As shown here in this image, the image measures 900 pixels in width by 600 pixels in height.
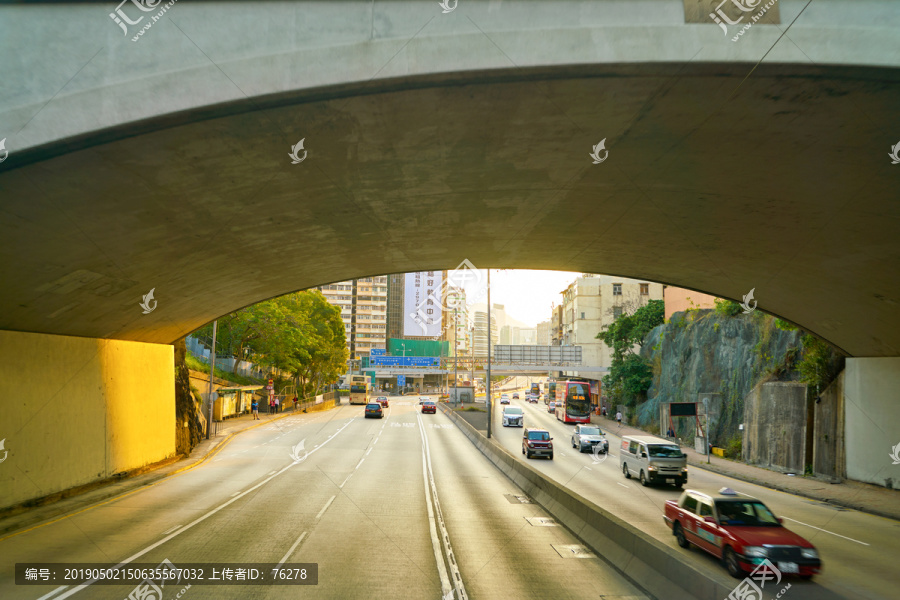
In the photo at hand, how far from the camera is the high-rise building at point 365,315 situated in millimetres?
145750

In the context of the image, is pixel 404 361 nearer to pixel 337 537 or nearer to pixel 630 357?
pixel 630 357

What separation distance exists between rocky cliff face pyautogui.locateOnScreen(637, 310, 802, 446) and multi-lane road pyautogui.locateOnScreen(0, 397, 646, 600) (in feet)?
58.9

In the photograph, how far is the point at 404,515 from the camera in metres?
15.8

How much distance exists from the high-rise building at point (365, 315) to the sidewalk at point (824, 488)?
11955cm

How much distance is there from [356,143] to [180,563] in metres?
8.44

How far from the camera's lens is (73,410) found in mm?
16609

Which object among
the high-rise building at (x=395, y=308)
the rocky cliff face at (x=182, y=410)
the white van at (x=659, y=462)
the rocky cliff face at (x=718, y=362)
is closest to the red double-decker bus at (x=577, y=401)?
the rocky cliff face at (x=718, y=362)

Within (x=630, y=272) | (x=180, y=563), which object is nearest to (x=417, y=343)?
(x=630, y=272)

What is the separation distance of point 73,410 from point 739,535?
1758 cm

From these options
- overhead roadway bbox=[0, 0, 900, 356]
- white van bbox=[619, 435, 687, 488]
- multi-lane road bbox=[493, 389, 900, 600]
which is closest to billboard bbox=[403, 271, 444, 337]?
multi-lane road bbox=[493, 389, 900, 600]

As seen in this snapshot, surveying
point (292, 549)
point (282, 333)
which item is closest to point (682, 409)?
point (292, 549)

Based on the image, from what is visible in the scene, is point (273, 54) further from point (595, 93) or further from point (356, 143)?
point (595, 93)

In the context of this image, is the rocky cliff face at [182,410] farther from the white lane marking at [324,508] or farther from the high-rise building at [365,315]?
the high-rise building at [365,315]

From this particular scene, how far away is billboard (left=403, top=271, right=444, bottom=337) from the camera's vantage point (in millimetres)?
148125
